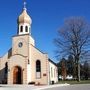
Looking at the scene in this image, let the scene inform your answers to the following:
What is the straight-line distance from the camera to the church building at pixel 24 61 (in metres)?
49.7

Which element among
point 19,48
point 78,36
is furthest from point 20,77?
point 78,36

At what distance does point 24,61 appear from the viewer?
49250 millimetres

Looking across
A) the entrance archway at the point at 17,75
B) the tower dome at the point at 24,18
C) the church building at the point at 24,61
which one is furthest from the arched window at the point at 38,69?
the tower dome at the point at 24,18

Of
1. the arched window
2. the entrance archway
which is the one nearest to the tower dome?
the arched window

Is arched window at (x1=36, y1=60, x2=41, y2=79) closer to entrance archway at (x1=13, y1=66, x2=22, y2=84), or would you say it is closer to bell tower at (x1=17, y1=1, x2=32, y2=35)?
entrance archway at (x1=13, y1=66, x2=22, y2=84)

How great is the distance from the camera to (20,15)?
55094 millimetres

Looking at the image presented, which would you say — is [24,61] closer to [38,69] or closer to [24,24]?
[38,69]

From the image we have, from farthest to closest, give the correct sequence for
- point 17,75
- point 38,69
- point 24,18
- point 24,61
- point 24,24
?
point 24,18 < point 24,24 < point 38,69 < point 17,75 < point 24,61

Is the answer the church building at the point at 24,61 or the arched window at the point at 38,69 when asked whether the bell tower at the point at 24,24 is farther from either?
the arched window at the point at 38,69

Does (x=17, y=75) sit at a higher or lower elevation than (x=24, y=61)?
lower

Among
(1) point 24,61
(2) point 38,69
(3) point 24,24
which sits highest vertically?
(3) point 24,24

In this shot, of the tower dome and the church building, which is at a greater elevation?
the tower dome

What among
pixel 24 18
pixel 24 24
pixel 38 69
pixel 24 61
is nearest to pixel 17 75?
pixel 24 61

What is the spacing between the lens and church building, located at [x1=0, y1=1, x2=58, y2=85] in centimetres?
4969
